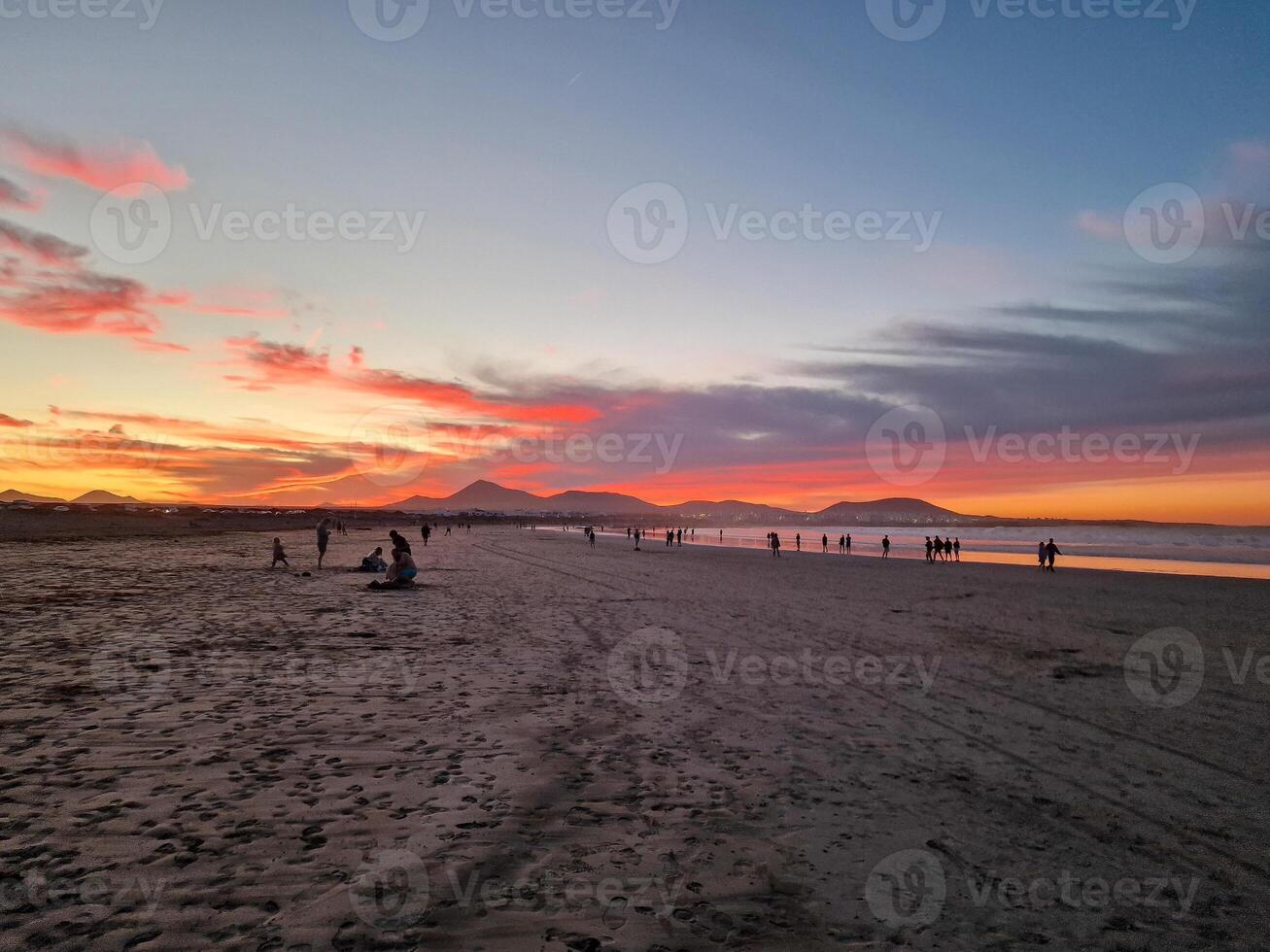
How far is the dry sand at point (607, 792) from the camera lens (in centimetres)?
443

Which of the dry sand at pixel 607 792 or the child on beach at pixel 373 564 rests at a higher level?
the child on beach at pixel 373 564

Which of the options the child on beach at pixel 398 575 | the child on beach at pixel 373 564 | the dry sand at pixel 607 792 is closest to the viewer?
the dry sand at pixel 607 792

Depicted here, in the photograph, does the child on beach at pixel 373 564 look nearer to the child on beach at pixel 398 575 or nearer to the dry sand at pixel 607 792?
the child on beach at pixel 398 575

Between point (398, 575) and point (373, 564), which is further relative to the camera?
point (373, 564)

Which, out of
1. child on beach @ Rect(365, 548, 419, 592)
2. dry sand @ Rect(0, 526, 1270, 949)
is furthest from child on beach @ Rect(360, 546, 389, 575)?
dry sand @ Rect(0, 526, 1270, 949)

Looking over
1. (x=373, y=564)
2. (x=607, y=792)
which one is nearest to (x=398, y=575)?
(x=373, y=564)

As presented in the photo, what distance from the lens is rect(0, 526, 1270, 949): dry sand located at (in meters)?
4.43

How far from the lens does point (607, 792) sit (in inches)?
255

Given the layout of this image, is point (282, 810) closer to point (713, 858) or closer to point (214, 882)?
point (214, 882)

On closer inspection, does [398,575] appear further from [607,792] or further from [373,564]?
[607,792]

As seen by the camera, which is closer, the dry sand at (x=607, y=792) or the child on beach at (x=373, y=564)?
the dry sand at (x=607, y=792)

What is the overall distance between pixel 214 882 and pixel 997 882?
603 cm

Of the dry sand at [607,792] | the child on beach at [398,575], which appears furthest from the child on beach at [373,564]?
the dry sand at [607,792]

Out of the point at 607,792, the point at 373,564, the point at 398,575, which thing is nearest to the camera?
the point at 607,792
